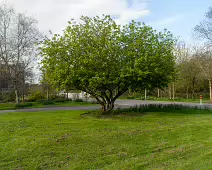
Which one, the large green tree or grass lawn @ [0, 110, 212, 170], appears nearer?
grass lawn @ [0, 110, 212, 170]

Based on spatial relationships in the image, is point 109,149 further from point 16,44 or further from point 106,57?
point 16,44

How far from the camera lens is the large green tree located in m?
10.6

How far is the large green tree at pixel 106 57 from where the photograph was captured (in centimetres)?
1062

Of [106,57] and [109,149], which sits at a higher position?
[106,57]

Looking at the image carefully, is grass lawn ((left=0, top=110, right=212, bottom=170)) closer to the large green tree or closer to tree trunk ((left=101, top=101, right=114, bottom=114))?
the large green tree

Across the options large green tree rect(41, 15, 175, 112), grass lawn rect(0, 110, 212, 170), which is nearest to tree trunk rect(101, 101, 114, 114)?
large green tree rect(41, 15, 175, 112)

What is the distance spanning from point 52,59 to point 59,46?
2.95ft

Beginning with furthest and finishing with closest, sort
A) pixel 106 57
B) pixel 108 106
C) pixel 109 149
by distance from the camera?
pixel 108 106, pixel 106 57, pixel 109 149

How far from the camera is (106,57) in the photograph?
36.0 feet

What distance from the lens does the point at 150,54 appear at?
36.3ft

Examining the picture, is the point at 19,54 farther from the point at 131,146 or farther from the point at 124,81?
the point at 131,146

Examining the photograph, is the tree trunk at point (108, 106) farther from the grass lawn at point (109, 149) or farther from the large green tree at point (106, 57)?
the grass lawn at point (109, 149)

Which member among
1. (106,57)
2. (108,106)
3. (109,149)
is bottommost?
(109,149)

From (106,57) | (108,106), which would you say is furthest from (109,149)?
(108,106)
